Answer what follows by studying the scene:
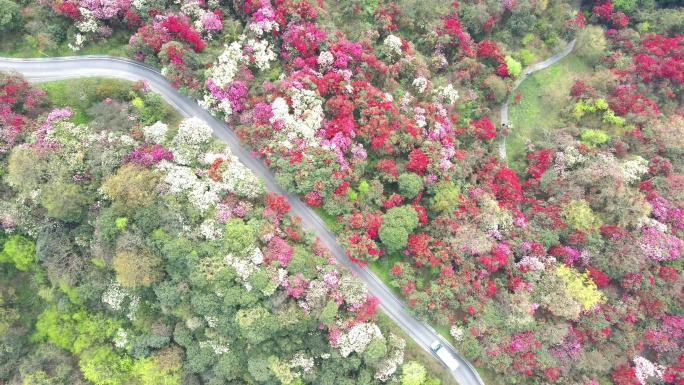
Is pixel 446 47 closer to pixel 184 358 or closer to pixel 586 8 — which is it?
pixel 586 8

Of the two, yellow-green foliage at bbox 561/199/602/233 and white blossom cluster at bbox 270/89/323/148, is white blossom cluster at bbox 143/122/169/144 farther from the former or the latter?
yellow-green foliage at bbox 561/199/602/233

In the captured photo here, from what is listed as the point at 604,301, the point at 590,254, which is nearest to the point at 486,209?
the point at 590,254

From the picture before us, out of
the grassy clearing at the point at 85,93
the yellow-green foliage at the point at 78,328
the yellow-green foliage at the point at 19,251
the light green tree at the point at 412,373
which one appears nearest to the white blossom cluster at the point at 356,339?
the light green tree at the point at 412,373

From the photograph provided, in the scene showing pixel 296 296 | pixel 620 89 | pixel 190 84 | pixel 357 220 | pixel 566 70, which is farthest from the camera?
pixel 566 70

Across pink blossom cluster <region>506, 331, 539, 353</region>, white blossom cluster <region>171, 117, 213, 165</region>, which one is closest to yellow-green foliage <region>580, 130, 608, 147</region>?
pink blossom cluster <region>506, 331, 539, 353</region>

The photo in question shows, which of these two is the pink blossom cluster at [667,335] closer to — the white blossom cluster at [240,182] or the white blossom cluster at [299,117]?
the white blossom cluster at [299,117]
